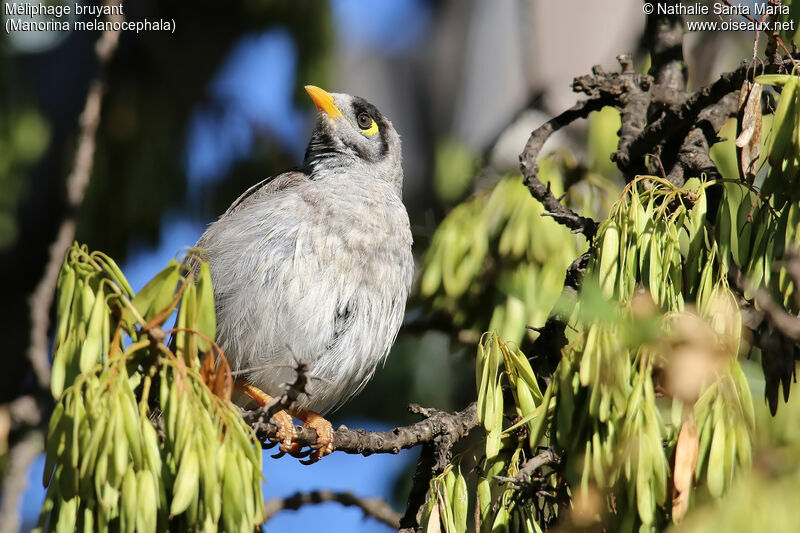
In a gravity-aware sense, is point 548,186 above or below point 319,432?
above

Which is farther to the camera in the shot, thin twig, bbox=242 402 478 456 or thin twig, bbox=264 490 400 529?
thin twig, bbox=264 490 400 529

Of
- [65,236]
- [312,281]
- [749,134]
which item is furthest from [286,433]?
[65,236]

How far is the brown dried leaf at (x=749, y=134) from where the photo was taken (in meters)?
2.70

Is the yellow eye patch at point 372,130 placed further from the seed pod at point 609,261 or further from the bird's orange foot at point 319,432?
the seed pod at point 609,261

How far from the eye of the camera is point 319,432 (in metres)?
3.93

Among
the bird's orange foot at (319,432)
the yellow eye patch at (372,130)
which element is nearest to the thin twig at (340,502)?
the bird's orange foot at (319,432)

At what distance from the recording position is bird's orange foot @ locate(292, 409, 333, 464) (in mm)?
3776

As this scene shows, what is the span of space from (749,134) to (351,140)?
121 inches

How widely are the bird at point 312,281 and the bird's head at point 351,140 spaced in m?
0.22

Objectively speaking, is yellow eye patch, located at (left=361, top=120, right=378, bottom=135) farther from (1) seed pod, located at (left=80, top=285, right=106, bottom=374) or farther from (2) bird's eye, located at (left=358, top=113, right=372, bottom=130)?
(1) seed pod, located at (left=80, top=285, right=106, bottom=374)

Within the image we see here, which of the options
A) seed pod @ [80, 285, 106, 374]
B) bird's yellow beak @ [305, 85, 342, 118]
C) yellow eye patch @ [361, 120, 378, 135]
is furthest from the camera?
yellow eye patch @ [361, 120, 378, 135]

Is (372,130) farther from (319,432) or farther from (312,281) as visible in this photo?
(319,432)

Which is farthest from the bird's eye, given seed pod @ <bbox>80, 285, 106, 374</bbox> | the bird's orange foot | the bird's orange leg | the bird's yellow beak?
seed pod @ <bbox>80, 285, 106, 374</bbox>

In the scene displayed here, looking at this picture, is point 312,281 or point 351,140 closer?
point 312,281
